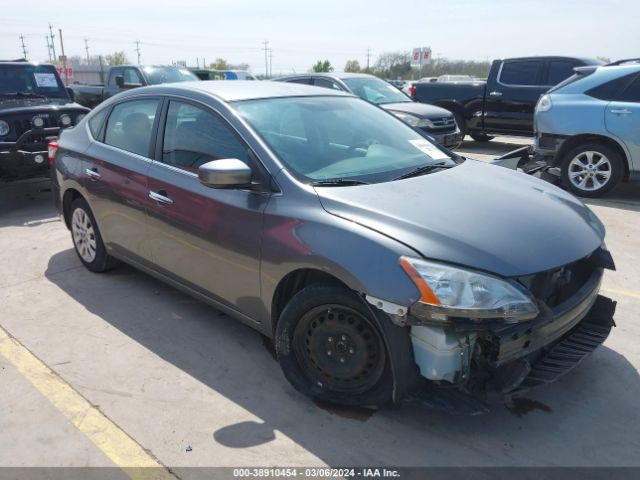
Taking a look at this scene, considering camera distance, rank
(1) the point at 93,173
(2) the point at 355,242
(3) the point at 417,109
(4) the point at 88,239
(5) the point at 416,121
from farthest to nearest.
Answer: (3) the point at 417,109 < (5) the point at 416,121 < (4) the point at 88,239 < (1) the point at 93,173 < (2) the point at 355,242

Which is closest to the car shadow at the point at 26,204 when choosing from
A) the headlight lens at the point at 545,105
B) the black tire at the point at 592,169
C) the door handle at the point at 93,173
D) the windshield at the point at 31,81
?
the windshield at the point at 31,81

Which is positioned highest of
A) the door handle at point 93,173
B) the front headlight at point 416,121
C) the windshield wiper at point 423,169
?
the windshield wiper at point 423,169

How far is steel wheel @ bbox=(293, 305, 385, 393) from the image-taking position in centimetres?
264

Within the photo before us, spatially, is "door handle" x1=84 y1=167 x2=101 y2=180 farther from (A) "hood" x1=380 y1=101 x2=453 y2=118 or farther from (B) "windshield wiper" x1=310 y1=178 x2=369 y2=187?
(A) "hood" x1=380 y1=101 x2=453 y2=118

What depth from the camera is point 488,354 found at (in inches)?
95.7

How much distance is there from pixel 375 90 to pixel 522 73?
3.06 metres

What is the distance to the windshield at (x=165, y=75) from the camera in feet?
41.6

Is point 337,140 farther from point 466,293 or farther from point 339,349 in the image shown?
point 466,293

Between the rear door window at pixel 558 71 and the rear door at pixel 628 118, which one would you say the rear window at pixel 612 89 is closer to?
the rear door at pixel 628 118

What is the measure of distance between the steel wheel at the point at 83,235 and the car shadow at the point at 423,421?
1370mm

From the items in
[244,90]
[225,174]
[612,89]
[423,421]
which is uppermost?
[244,90]

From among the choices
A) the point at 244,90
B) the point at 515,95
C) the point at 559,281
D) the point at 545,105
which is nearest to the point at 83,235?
the point at 244,90

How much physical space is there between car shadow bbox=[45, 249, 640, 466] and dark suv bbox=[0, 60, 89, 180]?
4.19 m

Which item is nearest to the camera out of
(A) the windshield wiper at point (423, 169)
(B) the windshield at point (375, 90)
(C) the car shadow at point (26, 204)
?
(A) the windshield wiper at point (423, 169)
